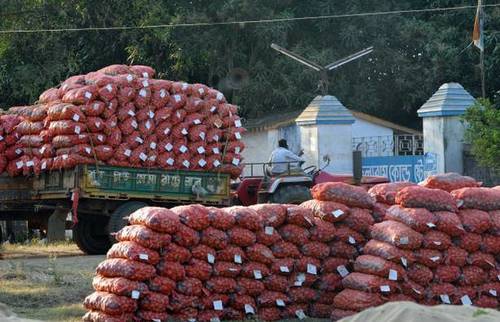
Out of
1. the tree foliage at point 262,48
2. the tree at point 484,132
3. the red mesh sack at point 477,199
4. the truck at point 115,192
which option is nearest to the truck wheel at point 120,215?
the truck at point 115,192

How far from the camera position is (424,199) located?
12.2m

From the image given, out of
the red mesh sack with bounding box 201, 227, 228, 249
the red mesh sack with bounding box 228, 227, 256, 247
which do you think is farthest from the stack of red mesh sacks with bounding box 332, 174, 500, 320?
the red mesh sack with bounding box 201, 227, 228, 249

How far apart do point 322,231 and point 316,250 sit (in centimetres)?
24

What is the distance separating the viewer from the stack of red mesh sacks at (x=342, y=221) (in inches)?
480

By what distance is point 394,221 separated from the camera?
12156 mm

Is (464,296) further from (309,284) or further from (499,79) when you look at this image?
(499,79)

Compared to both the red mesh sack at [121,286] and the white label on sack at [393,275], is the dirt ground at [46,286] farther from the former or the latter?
the white label on sack at [393,275]

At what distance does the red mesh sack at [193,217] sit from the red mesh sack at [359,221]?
1797 mm

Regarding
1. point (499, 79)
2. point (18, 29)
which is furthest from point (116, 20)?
point (499, 79)

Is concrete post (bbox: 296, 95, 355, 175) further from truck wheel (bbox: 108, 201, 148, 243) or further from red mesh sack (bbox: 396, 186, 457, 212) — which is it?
red mesh sack (bbox: 396, 186, 457, 212)

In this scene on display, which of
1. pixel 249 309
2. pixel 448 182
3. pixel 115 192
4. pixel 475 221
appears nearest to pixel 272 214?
pixel 249 309

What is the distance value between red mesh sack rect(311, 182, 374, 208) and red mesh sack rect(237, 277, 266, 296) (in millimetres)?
1468

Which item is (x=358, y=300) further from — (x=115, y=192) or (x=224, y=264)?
(x=115, y=192)

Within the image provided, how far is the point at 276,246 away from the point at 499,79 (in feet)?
71.9
